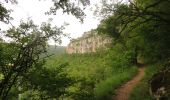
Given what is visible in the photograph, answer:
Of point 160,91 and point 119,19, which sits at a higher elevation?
point 119,19

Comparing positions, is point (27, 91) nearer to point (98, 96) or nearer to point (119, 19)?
point (98, 96)

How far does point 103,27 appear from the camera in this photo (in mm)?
17203

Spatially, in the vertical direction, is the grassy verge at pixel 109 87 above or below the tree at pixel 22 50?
below

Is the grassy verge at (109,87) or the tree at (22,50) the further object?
the grassy verge at (109,87)

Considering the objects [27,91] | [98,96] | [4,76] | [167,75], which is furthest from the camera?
[98,96]

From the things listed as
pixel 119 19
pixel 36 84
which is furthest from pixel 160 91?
pixel 119 19

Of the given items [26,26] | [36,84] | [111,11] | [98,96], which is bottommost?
[98,96]

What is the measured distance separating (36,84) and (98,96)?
4022 millimetres

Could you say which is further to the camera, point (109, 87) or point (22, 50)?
point (109, 87)

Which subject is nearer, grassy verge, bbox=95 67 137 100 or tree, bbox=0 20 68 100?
tree, bbox=0 20 68 100

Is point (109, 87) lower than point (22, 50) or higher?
lower

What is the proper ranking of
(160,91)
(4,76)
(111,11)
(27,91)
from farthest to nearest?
1. (111,11)
2. (27,91)
3. (4,76)
4. (160,91)

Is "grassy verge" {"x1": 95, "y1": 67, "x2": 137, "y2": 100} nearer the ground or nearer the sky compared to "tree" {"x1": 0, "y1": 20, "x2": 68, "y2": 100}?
nearer the ground

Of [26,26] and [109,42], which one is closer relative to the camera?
[26,26]
